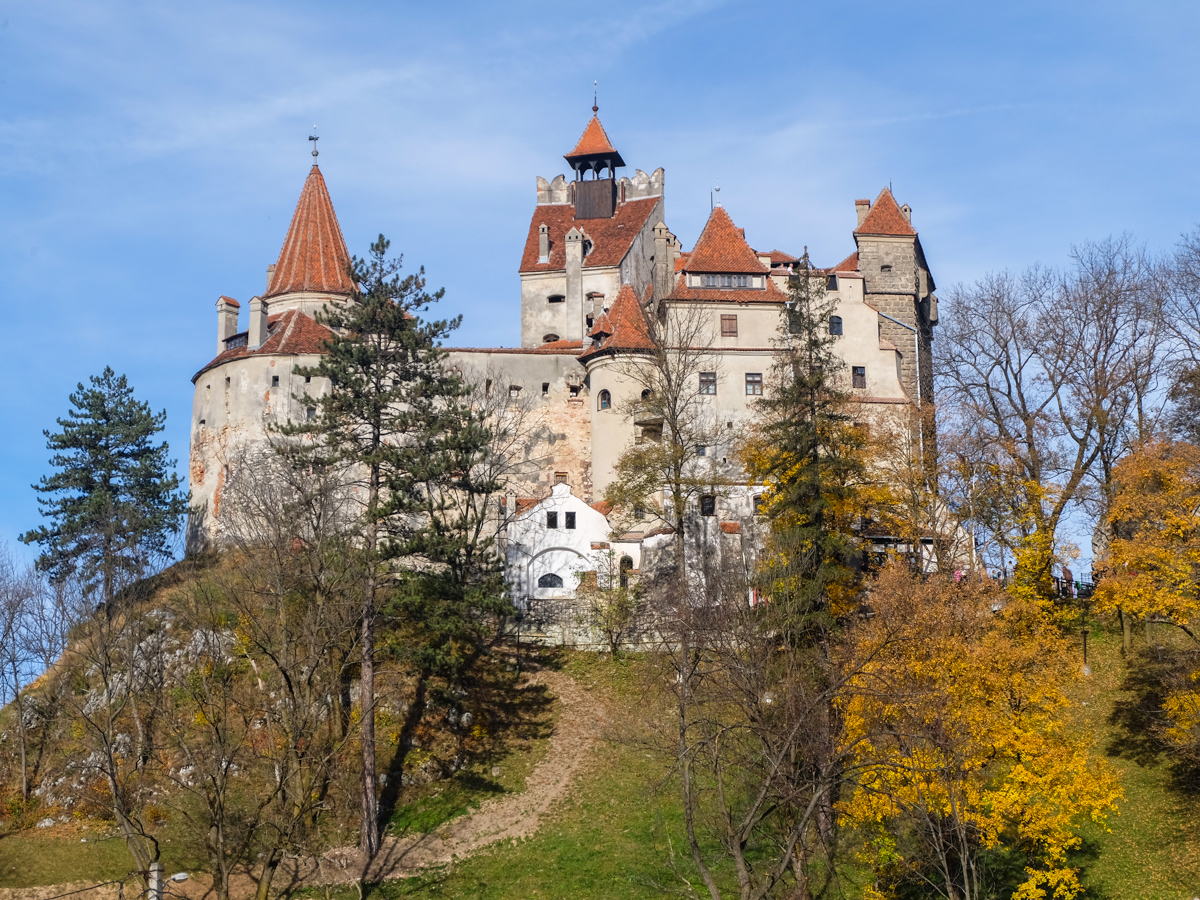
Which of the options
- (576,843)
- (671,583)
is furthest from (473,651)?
(576,843)

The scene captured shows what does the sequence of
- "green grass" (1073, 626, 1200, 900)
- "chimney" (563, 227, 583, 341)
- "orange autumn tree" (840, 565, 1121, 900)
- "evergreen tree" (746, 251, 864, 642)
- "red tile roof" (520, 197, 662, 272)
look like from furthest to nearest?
"red tile roof" (520, 197, 662, 272) < "chimney" (563, 227, 583, 341) < "evergreen tree" (746, 251, 864, 642) < "green grass" (1073, 626, 1200, 900) < "orange autumn tree" (840, 565, 1121, 900)

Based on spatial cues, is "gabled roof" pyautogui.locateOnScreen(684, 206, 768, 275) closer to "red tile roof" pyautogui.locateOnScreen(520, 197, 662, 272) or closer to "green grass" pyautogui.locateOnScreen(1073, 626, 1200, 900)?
"red tile roof" pyautogui.locateOnScreen(520, 197, 662, 272)

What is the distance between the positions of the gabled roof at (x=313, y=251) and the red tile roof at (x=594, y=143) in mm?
14182

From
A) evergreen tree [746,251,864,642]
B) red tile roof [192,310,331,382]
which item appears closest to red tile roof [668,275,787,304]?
evergreen tree [746,251,864,642]

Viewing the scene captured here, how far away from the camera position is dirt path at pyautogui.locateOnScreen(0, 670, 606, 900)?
3525 centimetres

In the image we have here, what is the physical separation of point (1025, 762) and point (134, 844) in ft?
64.1

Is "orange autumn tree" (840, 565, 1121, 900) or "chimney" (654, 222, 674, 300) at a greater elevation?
"chimney" (654, 222, 674, 300)

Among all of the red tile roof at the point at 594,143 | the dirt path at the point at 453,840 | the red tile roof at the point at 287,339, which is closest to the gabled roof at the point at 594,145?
the red tile roof at the point at 594,143

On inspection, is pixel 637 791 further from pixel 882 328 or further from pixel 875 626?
pixel 882 328

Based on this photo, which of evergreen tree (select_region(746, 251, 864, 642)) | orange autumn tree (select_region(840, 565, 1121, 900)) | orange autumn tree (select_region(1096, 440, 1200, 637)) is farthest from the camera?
evergreen tree (select_region(746, 251, 864, 642))

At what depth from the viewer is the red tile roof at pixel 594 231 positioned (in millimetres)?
68125

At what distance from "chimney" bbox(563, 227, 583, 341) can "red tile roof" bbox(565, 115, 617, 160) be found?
8032 millimetres

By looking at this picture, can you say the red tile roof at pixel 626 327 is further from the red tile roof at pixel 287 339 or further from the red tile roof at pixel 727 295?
the red tile roof at pixel 287 339

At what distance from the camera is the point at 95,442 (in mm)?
53375
